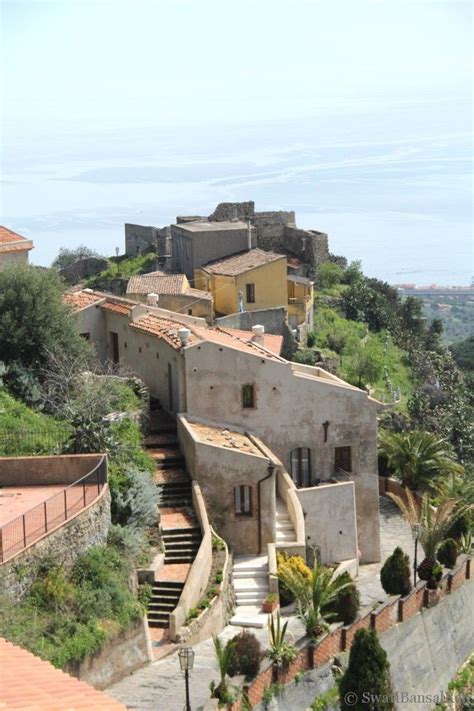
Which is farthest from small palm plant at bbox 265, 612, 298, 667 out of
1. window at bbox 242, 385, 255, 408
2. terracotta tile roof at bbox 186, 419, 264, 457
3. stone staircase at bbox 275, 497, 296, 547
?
window at bbox 242, 385, 255, 408

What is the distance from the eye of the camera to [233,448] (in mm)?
32219

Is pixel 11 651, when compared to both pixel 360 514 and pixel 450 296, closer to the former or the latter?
pixel 360 514

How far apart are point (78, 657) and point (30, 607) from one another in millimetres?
1177

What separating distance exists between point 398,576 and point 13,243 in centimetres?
1942

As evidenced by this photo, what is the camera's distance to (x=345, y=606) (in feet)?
85.0

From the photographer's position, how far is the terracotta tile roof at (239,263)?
56.1m

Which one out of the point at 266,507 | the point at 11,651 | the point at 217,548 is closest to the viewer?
the point at 11,651

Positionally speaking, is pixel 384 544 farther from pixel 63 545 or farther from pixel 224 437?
pixel 63 545

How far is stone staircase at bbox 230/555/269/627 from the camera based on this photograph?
1093 inches

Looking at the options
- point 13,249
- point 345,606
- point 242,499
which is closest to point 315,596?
point 345,606

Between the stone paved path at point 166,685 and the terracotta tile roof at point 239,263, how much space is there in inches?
1244

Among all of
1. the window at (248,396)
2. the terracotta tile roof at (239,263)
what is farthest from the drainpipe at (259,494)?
the terracotta tile roof at (239,263)

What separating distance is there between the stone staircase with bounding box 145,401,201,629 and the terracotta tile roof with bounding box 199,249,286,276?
1998cm

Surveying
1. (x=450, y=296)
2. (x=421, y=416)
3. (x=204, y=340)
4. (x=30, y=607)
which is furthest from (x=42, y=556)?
(x=450, y=296)
